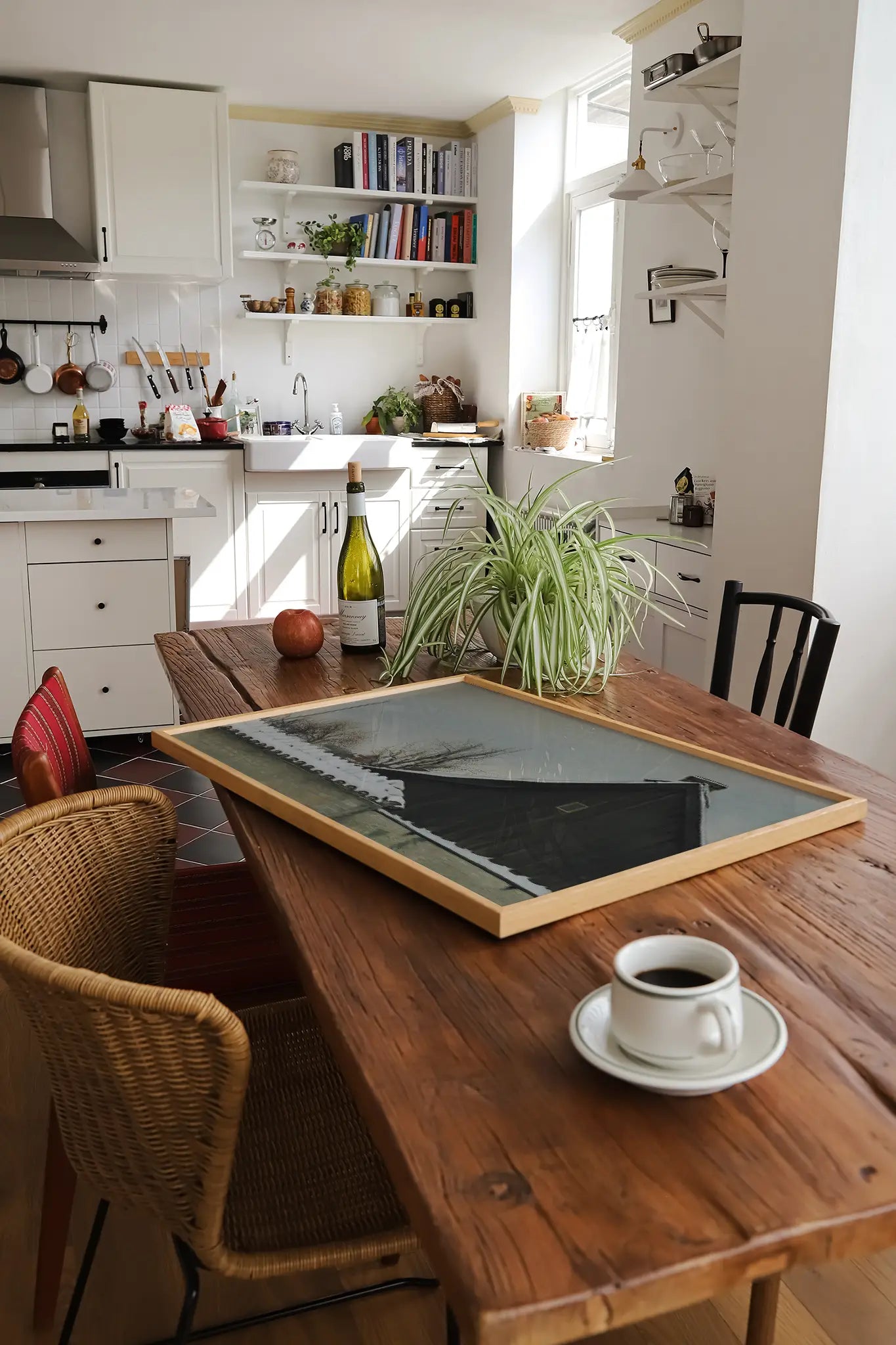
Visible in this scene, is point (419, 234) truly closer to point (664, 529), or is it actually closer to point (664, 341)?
point (664, 341)

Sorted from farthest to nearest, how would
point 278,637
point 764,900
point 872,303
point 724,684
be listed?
point 872,303 → point 724,684 → point 278,637 → point 764,900

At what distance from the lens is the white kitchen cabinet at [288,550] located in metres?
5.88

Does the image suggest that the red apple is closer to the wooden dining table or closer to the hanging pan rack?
the wooden dining table

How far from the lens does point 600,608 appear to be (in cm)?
188

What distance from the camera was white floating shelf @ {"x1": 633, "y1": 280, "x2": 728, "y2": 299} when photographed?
343cm

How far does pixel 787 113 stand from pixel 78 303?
13.9 feet

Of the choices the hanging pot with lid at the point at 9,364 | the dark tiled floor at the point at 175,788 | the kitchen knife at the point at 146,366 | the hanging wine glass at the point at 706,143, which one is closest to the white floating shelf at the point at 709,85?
the hanging wine glass at the point at 706,143

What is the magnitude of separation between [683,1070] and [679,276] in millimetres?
3421

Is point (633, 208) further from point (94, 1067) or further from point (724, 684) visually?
point (94, 1067)

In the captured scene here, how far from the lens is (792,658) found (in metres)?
2.21

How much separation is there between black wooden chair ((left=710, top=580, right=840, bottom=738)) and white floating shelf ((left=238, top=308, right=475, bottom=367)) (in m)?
4.38

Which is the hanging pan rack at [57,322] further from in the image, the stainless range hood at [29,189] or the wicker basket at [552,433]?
the wicker basket at [552,433]

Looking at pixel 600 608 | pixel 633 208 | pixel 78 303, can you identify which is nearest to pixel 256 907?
pixel 600 608

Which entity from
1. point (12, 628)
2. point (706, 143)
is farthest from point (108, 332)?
point (706, 143)
